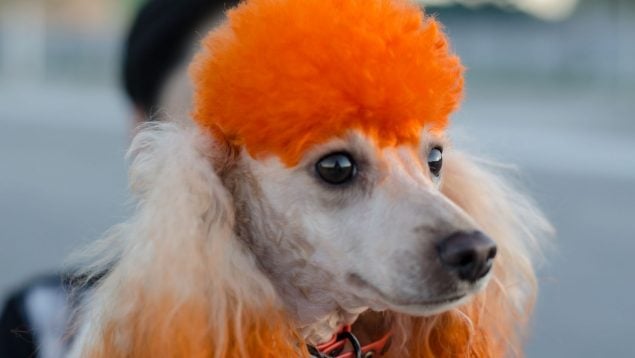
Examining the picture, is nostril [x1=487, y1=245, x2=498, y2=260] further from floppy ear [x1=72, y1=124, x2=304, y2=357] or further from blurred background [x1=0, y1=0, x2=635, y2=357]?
blurred background [x1=0, y1=0, x2=635, y2=357]

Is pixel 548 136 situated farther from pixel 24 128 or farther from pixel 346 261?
pixel 346 261

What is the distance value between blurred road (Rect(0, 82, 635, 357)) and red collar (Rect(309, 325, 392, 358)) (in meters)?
0.32

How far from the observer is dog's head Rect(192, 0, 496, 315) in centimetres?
104

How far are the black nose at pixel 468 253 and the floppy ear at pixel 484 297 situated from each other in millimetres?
235

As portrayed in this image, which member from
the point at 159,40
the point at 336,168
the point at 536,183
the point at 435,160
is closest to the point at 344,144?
the point at 336,168

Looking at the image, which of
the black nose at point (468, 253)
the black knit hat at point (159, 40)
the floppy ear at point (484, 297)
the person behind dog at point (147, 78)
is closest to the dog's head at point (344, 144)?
the black nose at point (468, 253)

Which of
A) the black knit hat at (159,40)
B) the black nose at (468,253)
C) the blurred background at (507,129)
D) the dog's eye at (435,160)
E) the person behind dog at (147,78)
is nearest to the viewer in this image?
the black nose at (468,253)

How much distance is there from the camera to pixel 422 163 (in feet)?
3.75

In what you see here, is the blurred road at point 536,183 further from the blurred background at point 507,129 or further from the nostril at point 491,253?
the nostril at point 491,253

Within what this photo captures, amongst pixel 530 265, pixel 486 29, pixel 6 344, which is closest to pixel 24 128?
pixel 486 29

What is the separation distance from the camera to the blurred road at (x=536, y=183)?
10.4ft

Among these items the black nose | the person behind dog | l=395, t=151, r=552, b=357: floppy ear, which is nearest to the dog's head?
the black nose

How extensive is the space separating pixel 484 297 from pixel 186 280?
44 cm

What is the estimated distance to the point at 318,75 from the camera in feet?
3.42
